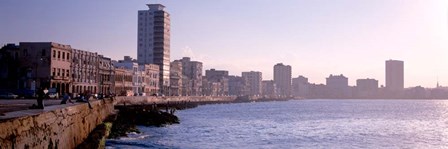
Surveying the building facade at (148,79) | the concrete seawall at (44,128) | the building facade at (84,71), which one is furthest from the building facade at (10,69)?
the building facade at (148,79)

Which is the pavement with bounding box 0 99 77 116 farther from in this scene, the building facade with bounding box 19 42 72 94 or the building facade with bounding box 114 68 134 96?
the building facade with bounding box 114 68 134 96

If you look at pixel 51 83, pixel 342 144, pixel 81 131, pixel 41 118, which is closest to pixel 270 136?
pixel 342 144

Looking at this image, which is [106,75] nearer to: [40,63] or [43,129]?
[40,63]

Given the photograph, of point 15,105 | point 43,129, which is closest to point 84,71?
point 15,105

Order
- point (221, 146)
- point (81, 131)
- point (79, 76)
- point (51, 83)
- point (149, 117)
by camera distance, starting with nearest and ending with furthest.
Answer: point (81, 131) → point (221, 146) → point (149, 117) → point (51, 83) → point (79, 76)

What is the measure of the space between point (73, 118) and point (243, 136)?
109ft

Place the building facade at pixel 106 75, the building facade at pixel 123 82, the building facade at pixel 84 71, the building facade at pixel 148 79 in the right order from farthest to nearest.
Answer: the building facade at pixel 148 79
the building facade at pixel 123 82
the building facade at pixel 106 75
the building facade at pixel 84 71

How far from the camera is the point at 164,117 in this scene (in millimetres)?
80938

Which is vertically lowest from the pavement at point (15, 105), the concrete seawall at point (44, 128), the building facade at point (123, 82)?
the concrete seawall at point (44, 128)

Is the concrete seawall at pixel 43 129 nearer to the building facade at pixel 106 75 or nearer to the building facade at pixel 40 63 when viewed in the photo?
the building facade at pixel 40 63

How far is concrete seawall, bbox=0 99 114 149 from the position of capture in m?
16.9

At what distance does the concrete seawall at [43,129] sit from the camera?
16938 mm

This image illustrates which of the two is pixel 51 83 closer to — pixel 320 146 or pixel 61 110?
pixel 320 146

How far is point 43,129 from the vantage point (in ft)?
69.8
